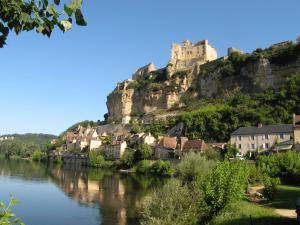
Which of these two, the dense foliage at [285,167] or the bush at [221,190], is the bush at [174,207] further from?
the dense foliage at [285,167]

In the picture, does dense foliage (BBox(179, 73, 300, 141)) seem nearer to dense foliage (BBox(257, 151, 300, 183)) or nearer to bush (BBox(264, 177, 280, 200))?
dense foliage (BBox(257, 151, 300, 183))

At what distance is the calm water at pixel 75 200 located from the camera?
25328 mm

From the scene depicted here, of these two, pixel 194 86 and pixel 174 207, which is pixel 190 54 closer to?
pixel 194 86

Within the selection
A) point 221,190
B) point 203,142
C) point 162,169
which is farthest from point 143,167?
point 221,190

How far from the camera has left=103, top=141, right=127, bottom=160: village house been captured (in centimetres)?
7191

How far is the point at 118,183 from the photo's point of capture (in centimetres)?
4400

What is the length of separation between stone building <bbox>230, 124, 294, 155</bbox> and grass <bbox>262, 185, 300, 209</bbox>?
754 inches

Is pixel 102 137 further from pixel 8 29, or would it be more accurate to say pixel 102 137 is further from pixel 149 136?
pixel 8 29

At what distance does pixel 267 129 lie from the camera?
163 ft

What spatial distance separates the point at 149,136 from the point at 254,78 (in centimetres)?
2145

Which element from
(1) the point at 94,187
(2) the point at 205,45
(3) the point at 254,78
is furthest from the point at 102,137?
(1) the point at 94,187

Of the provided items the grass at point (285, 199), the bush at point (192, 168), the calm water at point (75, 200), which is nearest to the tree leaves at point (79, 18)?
the grass at point (285, 199)

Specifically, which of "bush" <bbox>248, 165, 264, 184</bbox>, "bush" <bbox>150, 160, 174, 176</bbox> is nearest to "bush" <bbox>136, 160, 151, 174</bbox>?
"bush" <bbox>150, 160, 174, 176</bbox>

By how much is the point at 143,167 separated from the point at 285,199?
1340 inches
